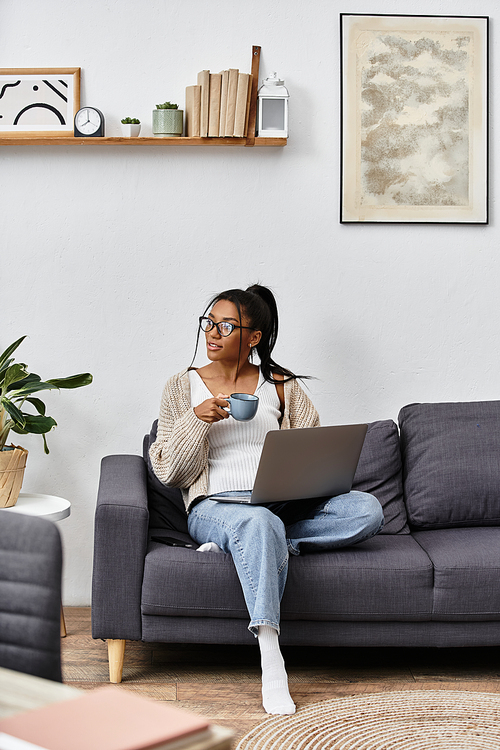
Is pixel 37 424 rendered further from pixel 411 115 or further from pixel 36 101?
pixel 411 115

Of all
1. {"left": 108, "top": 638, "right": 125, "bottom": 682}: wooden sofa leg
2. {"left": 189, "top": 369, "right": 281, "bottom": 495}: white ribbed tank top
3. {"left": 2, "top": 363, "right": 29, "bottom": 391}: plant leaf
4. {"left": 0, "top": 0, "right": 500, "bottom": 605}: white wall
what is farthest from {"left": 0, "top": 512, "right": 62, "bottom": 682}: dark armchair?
{"left": 0, "top": 0, "right": 500, "bottom": 605}: white wall

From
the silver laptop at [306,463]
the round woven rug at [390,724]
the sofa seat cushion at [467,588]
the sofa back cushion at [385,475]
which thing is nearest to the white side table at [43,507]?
the silver laptop at [306,463]

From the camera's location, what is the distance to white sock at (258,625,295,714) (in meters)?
1.89

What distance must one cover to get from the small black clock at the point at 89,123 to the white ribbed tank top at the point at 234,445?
1027 mm

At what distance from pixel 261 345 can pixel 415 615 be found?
1.00 metres

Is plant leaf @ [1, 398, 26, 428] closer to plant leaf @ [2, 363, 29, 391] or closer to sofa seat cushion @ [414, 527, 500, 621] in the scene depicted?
plant leaf @ [2, 363, 29, 391]

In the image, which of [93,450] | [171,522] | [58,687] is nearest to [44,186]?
[93,450]

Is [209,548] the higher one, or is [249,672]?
[209,548]

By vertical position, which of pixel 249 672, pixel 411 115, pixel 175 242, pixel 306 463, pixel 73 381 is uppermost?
pixel 411 115

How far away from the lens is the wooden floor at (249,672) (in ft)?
6.57

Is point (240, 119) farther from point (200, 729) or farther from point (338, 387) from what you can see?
point (200, 729)

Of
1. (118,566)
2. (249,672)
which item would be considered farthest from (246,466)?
(249,672)

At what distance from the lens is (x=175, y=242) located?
2.83 m

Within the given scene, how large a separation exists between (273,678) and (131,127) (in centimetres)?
196
